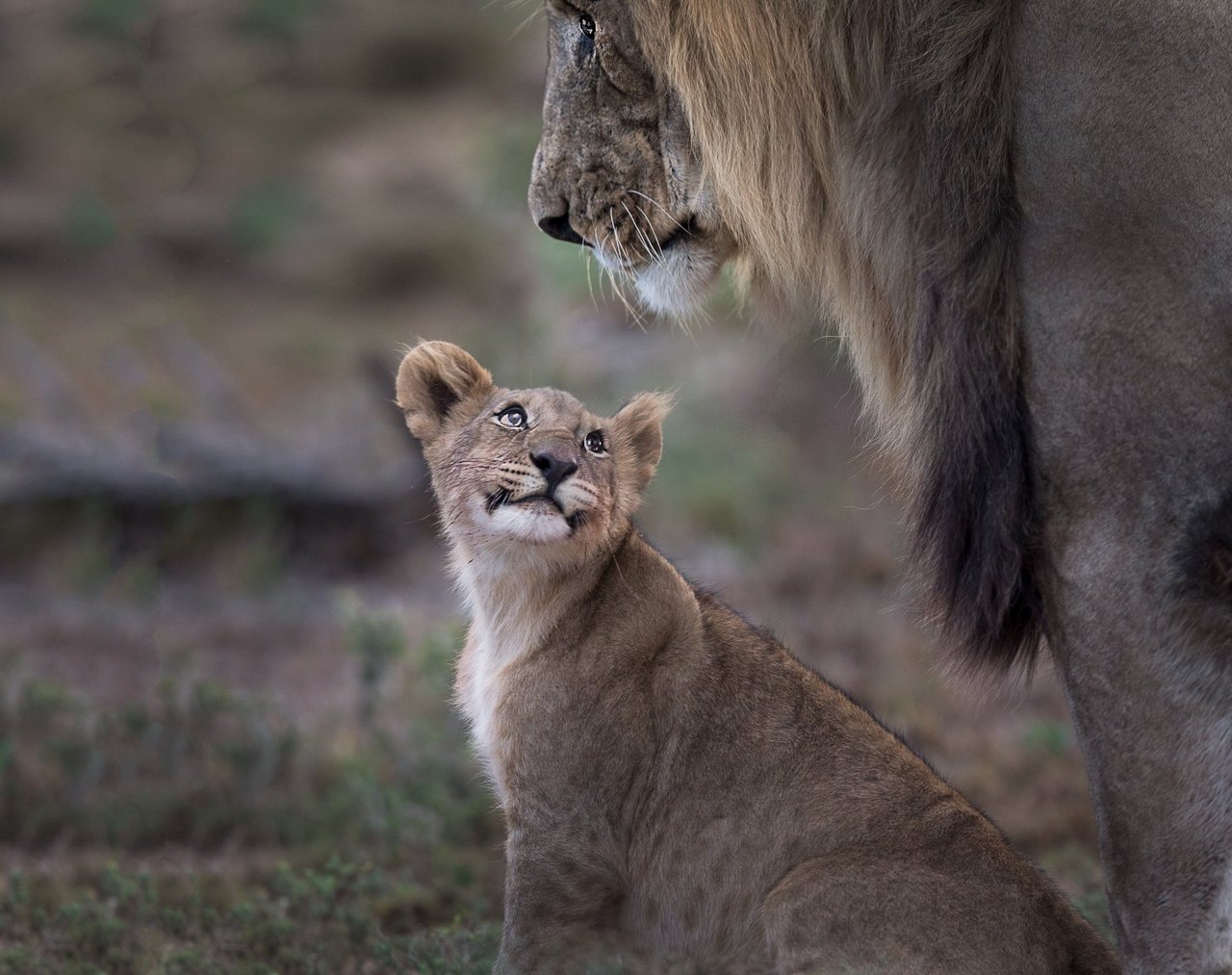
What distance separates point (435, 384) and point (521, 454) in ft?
1.47

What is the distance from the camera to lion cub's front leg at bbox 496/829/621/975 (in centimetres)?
311

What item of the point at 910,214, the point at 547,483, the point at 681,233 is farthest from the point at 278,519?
the point at 910,214

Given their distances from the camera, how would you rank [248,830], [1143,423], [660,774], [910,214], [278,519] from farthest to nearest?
[278,519]
[248,830]
[660,774]
[910,214]
[1143,423]

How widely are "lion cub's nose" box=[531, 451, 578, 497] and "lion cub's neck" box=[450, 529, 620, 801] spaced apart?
20 centimetres

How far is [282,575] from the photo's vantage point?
7590 mm

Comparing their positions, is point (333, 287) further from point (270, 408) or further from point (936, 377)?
point (936, 377)

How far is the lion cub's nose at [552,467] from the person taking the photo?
3090 millimetres

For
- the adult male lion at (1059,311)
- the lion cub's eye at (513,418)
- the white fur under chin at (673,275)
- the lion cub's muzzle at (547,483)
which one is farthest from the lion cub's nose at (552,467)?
the adult male lion at (1059,311)

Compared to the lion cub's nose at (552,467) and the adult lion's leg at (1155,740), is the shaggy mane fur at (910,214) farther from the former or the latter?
the lion cub's nose at (552,467)

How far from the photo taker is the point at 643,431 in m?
3.57

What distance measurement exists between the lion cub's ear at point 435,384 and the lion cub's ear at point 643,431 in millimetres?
342

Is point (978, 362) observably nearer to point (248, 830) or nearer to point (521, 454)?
point (521, 454)

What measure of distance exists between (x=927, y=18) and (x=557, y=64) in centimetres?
94

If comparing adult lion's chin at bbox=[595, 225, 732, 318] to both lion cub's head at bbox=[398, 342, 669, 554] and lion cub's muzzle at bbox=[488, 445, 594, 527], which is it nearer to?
lion cub's head at bbox=[398, 342, 669, 554]
